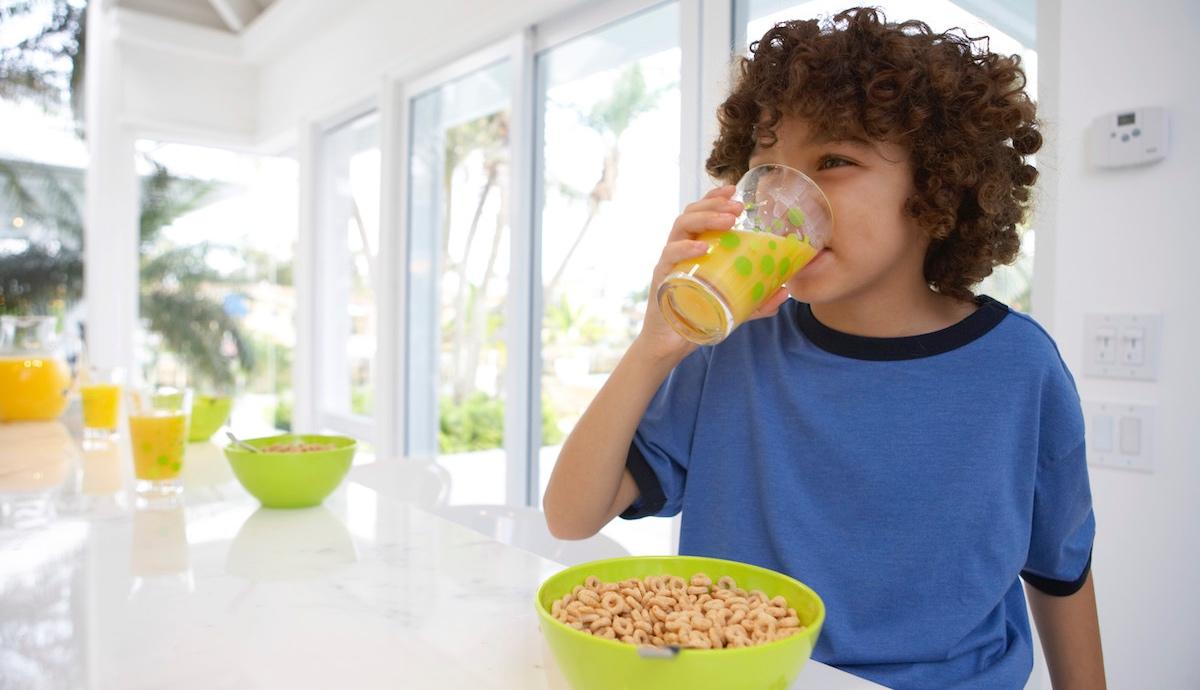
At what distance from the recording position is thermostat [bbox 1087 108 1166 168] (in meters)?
1.33

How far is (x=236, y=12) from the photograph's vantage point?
16.0 ft

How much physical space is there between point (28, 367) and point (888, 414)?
1.93 m

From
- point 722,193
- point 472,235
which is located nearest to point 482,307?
point 472,235

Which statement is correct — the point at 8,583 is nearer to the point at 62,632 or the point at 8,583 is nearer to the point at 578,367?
the point at 62,632

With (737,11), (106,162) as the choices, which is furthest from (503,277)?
(106,162)

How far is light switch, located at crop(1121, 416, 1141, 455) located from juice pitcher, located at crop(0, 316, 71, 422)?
2.26 metres

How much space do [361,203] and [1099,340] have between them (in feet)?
11.8

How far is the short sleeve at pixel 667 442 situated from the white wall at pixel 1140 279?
0.85 metres

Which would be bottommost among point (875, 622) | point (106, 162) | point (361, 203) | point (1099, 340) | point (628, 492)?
point (875, 622)

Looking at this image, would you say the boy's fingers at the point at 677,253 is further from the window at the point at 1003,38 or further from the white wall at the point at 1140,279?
the white wall at the point at 1140,279

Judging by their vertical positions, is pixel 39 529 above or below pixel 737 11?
below

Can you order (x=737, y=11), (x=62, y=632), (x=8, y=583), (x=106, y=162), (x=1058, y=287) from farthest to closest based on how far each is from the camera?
(x=106, y=162) < (x=737, y=11) < (x=1058, y=287) < (x=8, y=583) < (x=62, y=632)

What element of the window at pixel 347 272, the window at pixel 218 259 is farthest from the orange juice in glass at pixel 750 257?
the window at pixel 218 259

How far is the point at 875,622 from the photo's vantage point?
2.89 feet
